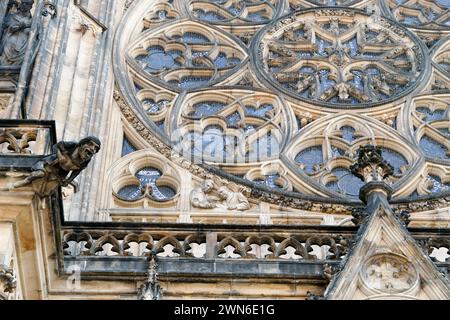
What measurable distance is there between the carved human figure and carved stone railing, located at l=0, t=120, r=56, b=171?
349 centimetres

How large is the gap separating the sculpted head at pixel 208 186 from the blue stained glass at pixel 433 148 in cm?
326

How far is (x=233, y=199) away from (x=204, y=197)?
0.39m

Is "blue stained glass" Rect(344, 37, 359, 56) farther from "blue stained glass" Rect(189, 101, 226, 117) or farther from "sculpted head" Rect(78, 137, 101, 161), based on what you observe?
"sculpted head" Rect(78, 137, 101, 161)

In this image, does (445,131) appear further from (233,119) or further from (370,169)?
(370,169)

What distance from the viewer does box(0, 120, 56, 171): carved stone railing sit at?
36.2ft

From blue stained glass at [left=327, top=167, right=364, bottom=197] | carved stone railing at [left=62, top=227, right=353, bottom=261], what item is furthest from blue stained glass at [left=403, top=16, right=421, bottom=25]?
carved stone railing at [left=62, top=227, right=353, bottom=261]

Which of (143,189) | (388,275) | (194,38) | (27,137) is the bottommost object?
(388,275)

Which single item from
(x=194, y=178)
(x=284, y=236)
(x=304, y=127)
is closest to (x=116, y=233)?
(x=284, y=236)

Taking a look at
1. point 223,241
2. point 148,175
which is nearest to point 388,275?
point 223,241

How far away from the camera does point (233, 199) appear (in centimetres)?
1455

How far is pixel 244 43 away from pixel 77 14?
2.89m

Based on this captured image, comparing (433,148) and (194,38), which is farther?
(194,38)

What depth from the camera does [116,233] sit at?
39.8ft
